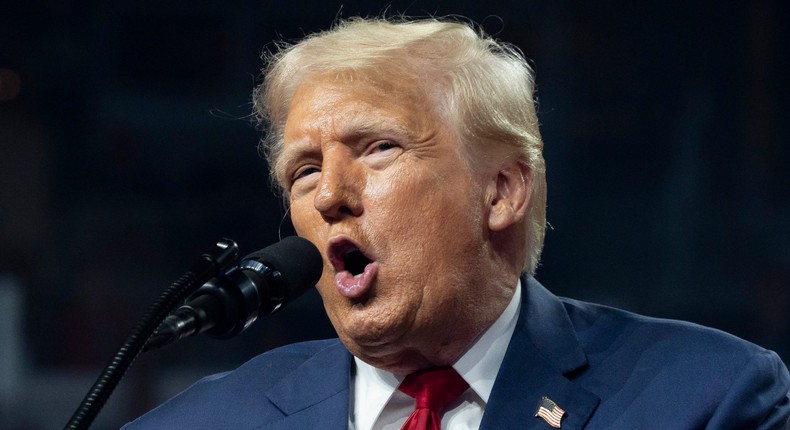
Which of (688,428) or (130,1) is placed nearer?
(688,428)

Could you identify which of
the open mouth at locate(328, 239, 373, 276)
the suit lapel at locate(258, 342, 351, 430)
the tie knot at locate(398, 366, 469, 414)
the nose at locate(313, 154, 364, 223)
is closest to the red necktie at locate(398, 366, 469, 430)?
the tie knot at locate(398, 366, 469, 414)

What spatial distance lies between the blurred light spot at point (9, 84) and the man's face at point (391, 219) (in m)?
1.27

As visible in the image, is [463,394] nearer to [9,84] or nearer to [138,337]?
[138,337]

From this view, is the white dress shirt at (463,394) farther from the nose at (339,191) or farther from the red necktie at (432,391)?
the nose at (339,191)

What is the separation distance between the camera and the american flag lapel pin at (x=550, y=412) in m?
1.92

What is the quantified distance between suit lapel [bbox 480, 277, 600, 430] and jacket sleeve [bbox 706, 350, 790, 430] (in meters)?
0.23

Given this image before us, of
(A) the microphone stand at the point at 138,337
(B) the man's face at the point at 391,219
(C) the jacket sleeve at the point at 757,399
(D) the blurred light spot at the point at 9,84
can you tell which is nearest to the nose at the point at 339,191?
(B) the man's face at the point at 391,219

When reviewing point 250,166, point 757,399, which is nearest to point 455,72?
point 757,399

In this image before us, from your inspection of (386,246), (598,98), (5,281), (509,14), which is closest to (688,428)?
(386,246)

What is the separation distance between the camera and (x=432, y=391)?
2004 millimetres

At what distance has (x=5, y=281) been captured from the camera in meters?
2.85

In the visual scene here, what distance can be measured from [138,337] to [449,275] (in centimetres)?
76

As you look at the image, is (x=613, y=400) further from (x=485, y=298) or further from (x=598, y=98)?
(x=598, y=98)

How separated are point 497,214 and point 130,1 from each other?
1465 mm
